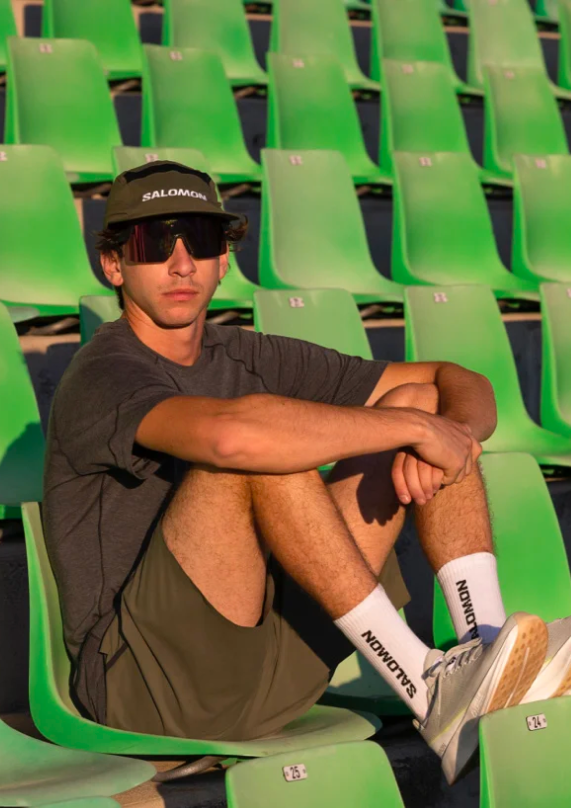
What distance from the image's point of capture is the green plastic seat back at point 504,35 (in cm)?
583

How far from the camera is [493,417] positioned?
97.0 inches

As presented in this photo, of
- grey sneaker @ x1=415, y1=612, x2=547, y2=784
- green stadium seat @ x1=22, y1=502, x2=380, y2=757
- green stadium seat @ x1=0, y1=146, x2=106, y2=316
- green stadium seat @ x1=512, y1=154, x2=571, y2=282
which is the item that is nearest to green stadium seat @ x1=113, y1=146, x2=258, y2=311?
green stadium seat @ x1=0, y1=146, x2=106, y2=316

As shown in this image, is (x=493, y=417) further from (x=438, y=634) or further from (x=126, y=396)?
(x=126, y=396)

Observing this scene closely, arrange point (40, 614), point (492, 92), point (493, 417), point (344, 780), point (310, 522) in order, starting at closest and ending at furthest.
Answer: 1. point (344, 780)
2. point (310, 522)
3. point (40, 614)
4. point (493, 417)
5. point (492, 92)

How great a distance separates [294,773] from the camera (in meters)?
1.75

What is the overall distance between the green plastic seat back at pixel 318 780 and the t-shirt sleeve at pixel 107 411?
1.78ft

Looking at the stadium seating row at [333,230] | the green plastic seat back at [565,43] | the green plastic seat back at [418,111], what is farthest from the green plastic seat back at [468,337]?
the green plastic seat back at [565,43]

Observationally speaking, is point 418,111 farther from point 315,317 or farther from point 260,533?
point 260,533

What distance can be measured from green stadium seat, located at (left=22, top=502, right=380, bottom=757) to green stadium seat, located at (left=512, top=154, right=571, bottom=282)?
2.46m

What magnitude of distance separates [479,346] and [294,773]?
2029mm

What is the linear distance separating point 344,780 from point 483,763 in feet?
0.68

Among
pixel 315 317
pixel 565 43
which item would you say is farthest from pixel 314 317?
pixel 565 43

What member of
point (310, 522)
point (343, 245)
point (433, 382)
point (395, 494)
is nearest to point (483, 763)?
point (310, 522)

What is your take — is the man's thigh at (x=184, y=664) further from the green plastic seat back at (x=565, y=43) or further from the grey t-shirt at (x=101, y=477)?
the green plastic seat back at (x=565, y=43)
